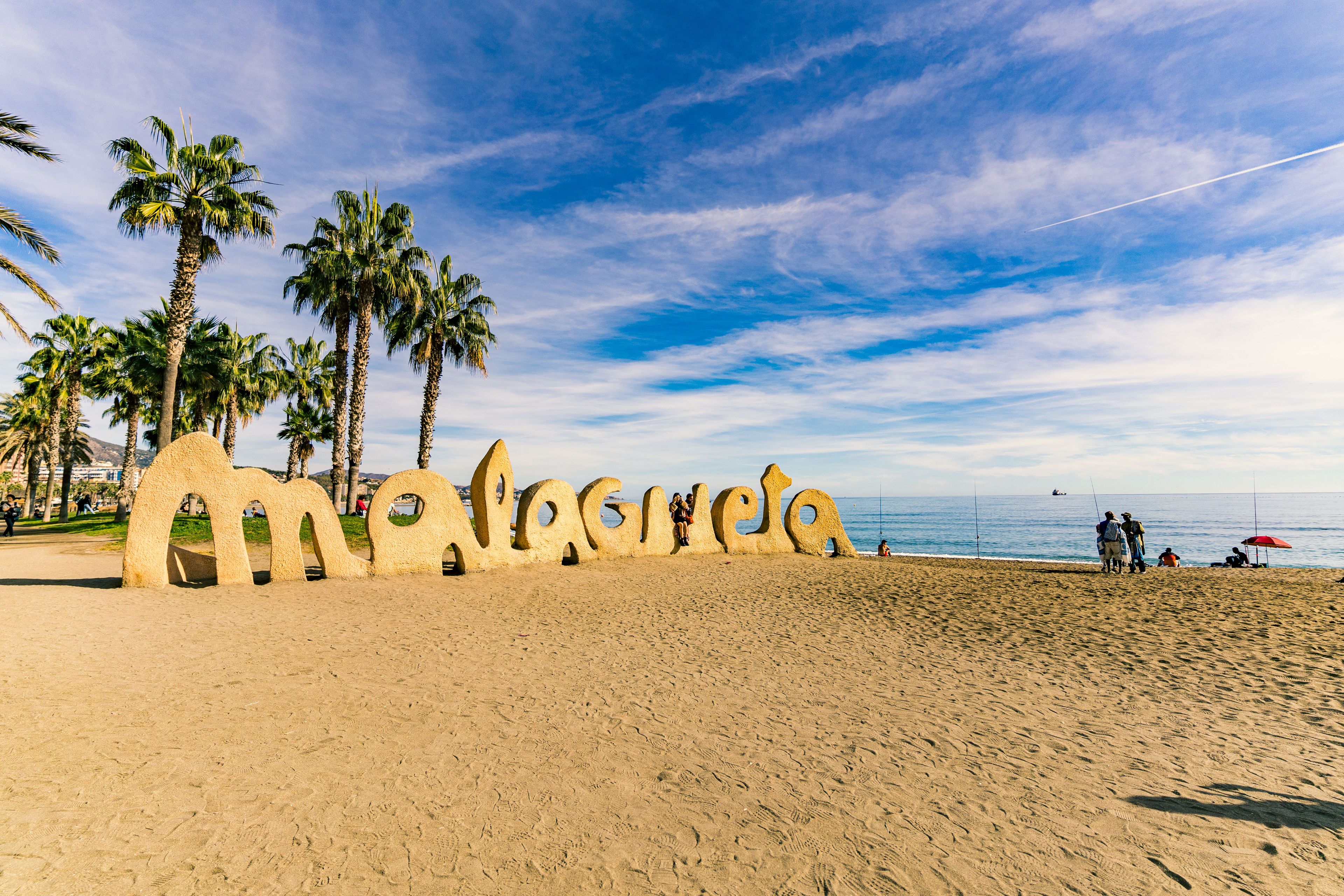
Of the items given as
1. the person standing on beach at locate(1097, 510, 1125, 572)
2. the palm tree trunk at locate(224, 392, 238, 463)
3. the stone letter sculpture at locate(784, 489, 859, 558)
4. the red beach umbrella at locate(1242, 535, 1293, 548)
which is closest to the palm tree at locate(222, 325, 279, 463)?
the palm tree trunk at locate(224, 392, 238, 463)

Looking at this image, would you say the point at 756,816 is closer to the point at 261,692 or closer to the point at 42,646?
the point at 261,692

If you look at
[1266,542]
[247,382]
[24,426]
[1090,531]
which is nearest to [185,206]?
[247,382]

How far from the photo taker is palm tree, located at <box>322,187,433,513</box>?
80.2 ft

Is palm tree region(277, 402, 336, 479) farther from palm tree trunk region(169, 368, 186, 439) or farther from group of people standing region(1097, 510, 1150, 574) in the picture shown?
group of people standing region(1097, 510, 1150, 574)

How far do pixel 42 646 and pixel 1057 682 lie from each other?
13.7 metres

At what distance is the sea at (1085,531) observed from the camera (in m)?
42.6

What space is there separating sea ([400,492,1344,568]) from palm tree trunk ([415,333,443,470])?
6.06m

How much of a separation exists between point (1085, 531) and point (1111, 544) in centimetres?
5529

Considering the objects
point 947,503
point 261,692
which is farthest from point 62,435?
point 947,503

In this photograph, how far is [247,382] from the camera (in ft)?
105

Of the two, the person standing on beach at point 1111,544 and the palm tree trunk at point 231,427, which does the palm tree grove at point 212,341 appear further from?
the person standing on beach at point 1111,544

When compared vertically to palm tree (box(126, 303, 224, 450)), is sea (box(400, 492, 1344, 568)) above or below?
below

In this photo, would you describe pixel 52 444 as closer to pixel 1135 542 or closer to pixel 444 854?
pixel 444 854

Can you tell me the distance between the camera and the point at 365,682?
703 cm
